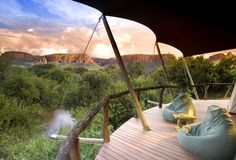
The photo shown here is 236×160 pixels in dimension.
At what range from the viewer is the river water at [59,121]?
16184 millimetres

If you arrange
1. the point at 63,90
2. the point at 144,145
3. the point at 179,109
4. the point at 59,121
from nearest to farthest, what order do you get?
1. the point at 144,145
2. the point at 179,109
3. the point at 59,121
4. the point at 63,90

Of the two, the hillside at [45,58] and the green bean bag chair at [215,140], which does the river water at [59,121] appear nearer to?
the hillside at [45,58]

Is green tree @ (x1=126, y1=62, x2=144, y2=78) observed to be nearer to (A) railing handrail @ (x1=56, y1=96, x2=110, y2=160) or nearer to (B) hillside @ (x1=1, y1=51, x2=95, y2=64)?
(B) hillside @ (x1=1, y1=51, x2=95, y2=64)

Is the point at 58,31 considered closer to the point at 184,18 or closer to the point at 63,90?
the point at 63,90

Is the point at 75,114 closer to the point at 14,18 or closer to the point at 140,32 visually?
the point at 140,32

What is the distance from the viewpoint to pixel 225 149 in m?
3.21

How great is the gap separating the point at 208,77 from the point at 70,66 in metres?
10.5

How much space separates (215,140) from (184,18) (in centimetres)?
304

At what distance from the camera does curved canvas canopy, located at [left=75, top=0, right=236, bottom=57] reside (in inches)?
175

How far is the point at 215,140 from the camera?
3.29m

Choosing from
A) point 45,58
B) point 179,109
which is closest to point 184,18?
point 179,109

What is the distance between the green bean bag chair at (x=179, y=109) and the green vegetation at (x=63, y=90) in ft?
21.8

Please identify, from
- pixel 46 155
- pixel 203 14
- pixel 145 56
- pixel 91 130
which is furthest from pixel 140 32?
pixel 203 14

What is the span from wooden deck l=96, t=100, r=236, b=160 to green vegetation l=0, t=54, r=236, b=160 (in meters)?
7.39
